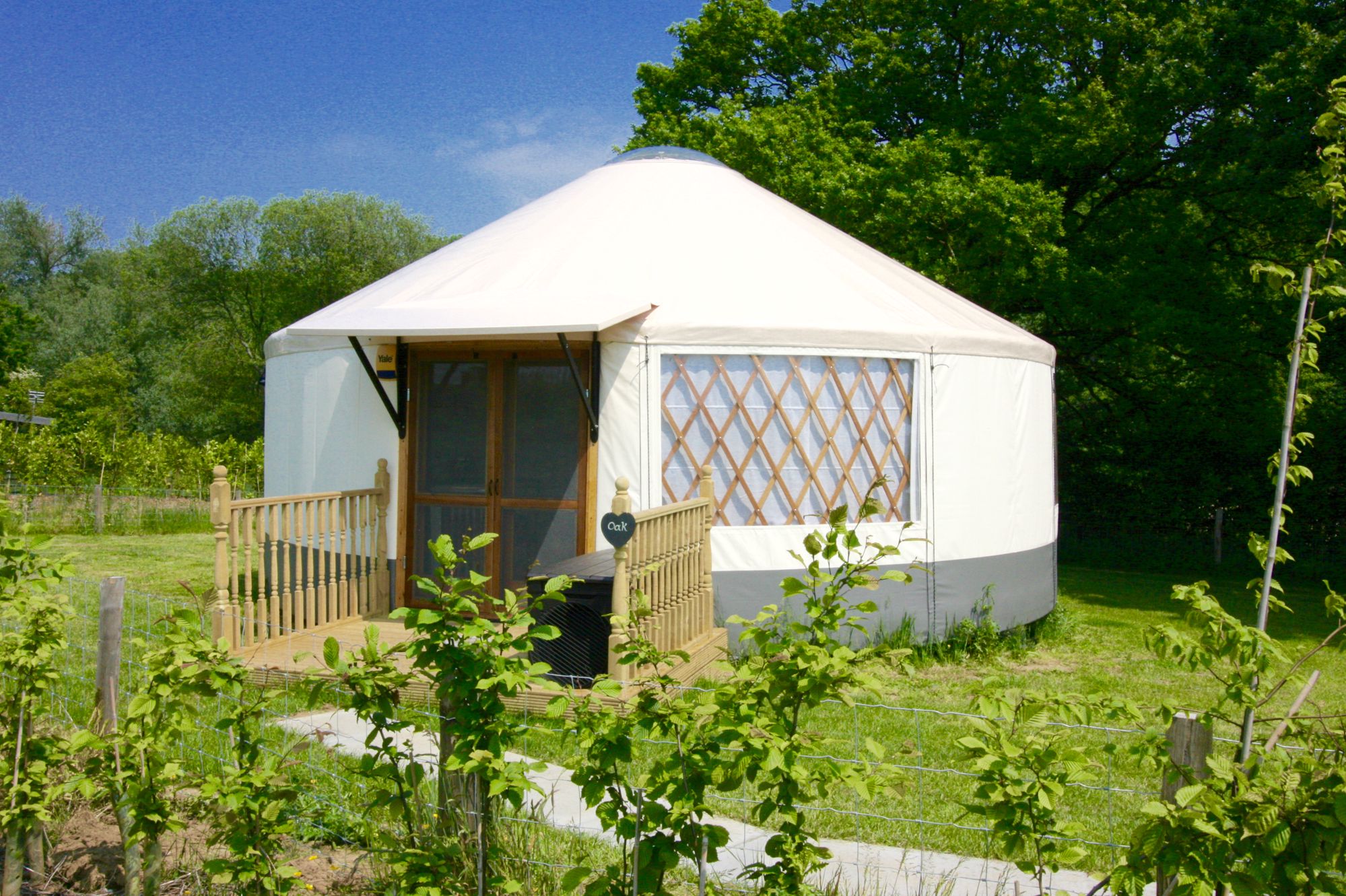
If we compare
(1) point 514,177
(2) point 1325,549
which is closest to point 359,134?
(1) point 514,177

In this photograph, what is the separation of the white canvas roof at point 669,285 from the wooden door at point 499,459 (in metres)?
0.44

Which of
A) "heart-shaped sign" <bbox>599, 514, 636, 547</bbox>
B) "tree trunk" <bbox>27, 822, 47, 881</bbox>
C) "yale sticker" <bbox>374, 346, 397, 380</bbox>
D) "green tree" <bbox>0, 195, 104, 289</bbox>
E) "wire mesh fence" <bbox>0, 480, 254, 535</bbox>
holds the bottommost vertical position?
"tree trunk" <bbox>27, 822, 47, 881</bbox>

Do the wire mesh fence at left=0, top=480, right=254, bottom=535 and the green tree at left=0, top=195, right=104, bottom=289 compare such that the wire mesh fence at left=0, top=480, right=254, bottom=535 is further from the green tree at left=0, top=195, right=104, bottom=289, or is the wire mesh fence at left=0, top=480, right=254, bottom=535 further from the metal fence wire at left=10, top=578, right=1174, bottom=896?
the green tree at left=0, top=195, right=104, bottom=289

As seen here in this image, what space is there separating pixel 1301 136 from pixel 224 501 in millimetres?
9858

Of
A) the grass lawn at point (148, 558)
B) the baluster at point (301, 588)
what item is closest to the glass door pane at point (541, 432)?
the baluster at point (301, 588)

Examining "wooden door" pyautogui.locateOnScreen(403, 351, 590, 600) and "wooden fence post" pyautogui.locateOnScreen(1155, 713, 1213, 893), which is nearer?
"wooden fence post" pyautogui.locateOnScreen(1155, 713, 1213, 893)

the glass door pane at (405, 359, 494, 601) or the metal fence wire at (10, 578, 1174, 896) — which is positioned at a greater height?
the glass door pane at (405, 359, 494, 601)

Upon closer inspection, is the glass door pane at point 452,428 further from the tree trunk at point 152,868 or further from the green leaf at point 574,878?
the green leaf at point 574,878

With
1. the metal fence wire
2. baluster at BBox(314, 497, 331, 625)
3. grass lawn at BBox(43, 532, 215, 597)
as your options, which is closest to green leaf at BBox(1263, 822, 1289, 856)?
the metal fence wire

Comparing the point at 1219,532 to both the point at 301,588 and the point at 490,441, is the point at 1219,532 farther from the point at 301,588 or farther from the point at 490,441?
Answer: the point at 301,588

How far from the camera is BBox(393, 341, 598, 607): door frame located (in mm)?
5629

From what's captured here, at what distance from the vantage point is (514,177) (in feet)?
166

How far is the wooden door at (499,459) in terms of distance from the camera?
5.74 metres

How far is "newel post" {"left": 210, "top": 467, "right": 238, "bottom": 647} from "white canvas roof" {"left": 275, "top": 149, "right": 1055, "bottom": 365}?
3.25 ft
